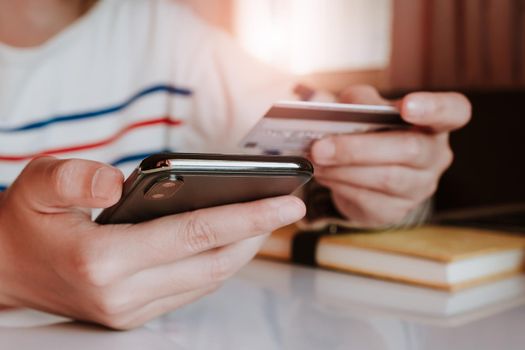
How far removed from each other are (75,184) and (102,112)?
546 mm

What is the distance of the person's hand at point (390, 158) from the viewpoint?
67 cm

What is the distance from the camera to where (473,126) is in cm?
140

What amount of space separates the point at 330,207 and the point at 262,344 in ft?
1.32

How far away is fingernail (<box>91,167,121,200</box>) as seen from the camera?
1.40 ft

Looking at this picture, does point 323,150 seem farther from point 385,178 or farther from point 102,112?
point 102,112

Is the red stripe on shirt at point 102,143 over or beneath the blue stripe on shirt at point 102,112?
beneath

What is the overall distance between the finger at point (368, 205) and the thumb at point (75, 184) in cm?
36

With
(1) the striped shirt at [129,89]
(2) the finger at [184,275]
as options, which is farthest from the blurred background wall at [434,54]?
(2) the finger at [184,275]

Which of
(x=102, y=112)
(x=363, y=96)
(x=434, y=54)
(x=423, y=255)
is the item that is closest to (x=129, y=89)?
(x=102, y=112)

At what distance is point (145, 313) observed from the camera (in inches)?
20.2

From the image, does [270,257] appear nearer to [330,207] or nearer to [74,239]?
[330,207]

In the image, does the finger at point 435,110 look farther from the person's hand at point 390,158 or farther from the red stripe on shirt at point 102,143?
the red stripe on shirt at point 102,143

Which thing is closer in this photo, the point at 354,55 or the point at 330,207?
the point at 330,207

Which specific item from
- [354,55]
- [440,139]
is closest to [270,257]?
[440,139]
